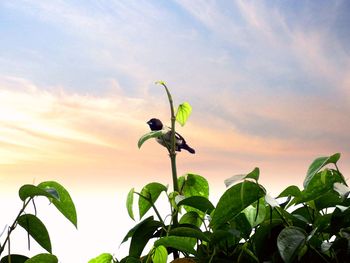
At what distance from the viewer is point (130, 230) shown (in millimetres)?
635

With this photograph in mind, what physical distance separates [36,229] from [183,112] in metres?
0.29

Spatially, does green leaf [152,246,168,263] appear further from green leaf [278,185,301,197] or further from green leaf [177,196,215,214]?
green leaf [278,185,301,197]

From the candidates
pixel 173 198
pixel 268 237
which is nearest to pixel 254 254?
pixel 268 237

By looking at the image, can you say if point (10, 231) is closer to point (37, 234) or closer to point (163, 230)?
point (37, 234)

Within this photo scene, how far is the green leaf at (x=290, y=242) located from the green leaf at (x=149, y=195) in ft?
0.68

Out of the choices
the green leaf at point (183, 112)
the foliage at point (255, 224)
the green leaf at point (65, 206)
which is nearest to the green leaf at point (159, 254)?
the foliage at point (255, 224)

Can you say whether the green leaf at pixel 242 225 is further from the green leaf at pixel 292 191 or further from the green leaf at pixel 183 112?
the green leaf at pixel 183 112

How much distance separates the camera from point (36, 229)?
0.60 meters

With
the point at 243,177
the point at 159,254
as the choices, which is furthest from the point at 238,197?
the point at 159,254

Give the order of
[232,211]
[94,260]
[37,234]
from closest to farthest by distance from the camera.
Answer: [232,211]
[37,234]
[94,260]

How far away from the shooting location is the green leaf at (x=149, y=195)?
66cm

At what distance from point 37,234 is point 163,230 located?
0.51 feet

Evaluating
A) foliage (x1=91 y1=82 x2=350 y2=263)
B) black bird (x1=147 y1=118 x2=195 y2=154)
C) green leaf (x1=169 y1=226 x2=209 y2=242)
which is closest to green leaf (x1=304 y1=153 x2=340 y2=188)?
foliage (x1=91 y1=82 x2=350 y2=263)

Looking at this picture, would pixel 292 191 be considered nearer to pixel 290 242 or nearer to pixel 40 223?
pixel 290 242
